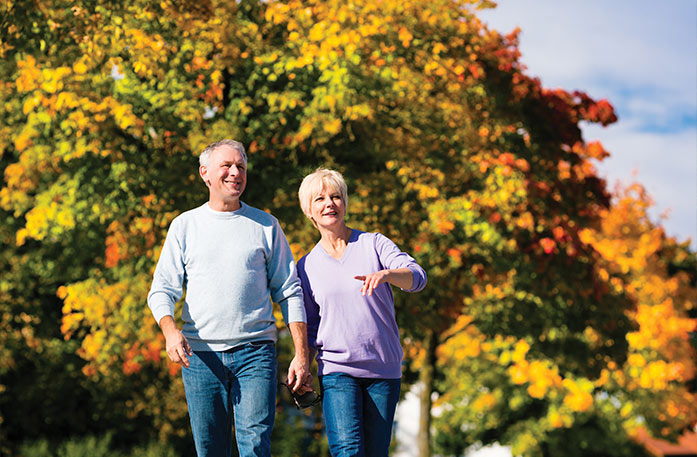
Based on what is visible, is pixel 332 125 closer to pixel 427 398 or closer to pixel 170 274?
pixel 170 274

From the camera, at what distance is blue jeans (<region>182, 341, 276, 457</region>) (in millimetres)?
4215

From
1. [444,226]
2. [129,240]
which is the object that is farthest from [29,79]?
[444,226]

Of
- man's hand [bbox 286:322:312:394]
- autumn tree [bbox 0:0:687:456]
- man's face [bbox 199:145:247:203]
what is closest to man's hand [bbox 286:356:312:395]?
man's hand [bbox 286:322:312:394]

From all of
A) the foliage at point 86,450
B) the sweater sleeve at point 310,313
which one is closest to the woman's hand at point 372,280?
the sweater sleeve at point 310,313

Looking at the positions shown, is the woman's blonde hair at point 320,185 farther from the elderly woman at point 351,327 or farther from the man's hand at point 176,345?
the man's hand at point 176,345

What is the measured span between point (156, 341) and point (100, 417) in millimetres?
9246

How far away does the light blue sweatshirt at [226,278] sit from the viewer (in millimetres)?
4246

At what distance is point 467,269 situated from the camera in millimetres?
13008

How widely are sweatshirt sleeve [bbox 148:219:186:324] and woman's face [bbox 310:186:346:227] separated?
0.72 metres

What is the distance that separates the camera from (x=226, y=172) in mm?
4387

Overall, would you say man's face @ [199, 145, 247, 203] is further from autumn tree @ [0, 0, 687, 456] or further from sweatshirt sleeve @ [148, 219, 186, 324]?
autumn tree @ [0, 0, 687, 456]

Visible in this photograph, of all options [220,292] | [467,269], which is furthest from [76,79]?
[220,292]

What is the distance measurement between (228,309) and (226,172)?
2.21 ft

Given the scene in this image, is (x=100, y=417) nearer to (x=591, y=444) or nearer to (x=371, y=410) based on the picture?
(x=591, y=444)
